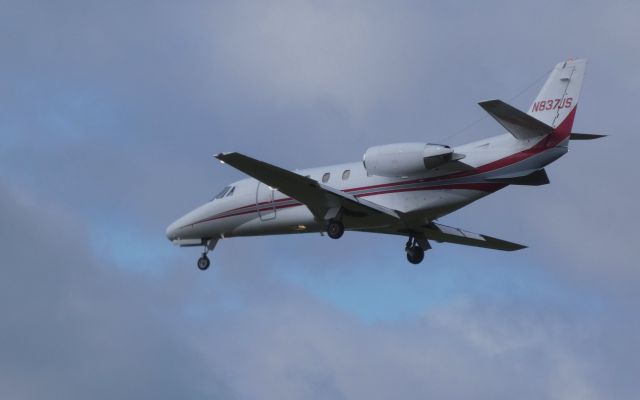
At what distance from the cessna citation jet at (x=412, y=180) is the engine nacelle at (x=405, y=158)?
0.03 meters

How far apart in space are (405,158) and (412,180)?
138 cm

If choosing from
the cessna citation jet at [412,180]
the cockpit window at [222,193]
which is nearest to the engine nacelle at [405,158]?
the cessna citation jet at [412,180]

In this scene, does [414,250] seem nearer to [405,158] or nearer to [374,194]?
[374,194]

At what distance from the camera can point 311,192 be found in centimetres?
4775

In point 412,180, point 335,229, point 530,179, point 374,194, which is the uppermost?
point 412,180

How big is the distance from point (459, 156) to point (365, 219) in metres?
4.26

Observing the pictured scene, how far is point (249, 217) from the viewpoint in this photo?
51.6 metres

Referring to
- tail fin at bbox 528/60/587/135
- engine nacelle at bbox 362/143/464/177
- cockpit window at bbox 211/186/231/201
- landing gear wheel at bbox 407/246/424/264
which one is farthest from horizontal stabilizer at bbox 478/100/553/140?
cockpit window at bbox 211/186/231/201

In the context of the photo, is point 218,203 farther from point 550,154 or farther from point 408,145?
point 550,154

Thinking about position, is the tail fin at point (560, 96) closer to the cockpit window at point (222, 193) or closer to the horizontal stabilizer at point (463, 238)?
the horizontal stabilizer at point (463, 238)

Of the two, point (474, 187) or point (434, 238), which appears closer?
point (474, 187)

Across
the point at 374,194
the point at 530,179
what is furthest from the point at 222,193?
the point at 530,179

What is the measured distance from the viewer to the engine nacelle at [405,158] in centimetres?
4578

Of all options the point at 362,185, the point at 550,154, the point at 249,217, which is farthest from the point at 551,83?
the point at 249,217
